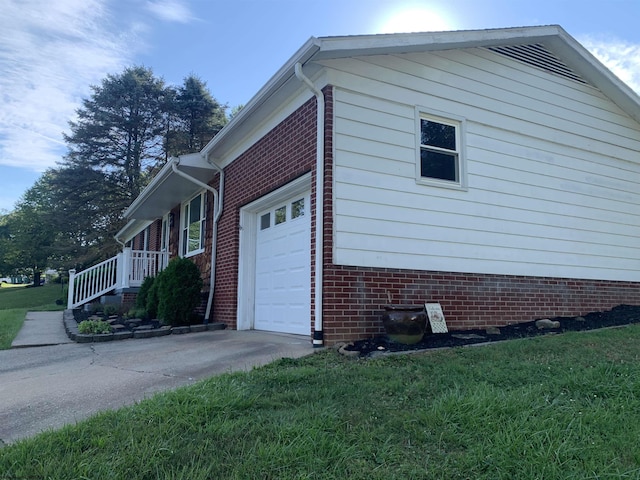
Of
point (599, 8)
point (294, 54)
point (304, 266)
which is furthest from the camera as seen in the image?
point (599, 8)

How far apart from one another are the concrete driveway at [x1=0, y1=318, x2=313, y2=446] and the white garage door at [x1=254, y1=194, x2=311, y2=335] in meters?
0.40

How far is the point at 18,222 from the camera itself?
36938 millimetres

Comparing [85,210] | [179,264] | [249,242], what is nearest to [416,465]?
[249,242]

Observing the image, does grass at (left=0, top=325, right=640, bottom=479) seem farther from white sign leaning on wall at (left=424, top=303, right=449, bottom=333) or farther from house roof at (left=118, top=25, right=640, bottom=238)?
house roof at (left=118, top=25, right=640, bottom=238)

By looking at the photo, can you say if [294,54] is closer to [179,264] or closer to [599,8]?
[179,264]

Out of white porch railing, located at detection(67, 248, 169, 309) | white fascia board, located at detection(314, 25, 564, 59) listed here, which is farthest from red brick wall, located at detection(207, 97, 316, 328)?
white porch railing, located at detection(67, 248, 169, 309)

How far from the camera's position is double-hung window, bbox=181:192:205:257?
1044 centimetres

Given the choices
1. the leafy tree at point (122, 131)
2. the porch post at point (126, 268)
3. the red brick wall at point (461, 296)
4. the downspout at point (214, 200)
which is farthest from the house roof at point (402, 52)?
the leafy tree at point (122, 131)

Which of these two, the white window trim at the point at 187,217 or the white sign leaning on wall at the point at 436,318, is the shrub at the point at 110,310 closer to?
the white window trim at the point at 187,217

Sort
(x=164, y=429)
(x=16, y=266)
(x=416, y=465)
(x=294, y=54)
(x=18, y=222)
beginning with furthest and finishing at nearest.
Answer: (x=16, y=266) < (x=18, y=222) < (x=294, y=54) < (x=164, y=429) < (x=416, y=465)

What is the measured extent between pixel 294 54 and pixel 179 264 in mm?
4839

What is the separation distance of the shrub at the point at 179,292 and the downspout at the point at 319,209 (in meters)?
3.80

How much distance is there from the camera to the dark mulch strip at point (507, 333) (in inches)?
199

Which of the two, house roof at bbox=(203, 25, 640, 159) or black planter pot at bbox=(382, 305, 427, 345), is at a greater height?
house roof at bbox=(203, 25, 640, 159)
